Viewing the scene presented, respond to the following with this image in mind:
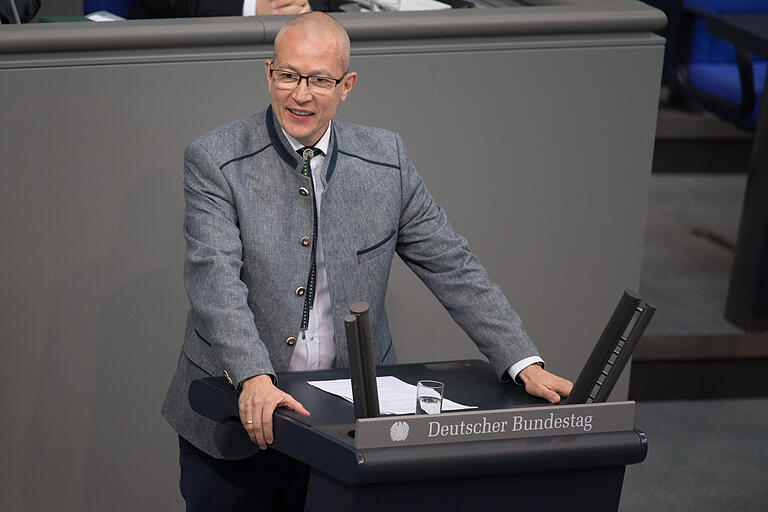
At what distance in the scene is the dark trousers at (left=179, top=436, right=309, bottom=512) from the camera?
2.25 metres

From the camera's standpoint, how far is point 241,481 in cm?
226

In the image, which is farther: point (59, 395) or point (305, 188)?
point (59, 395)

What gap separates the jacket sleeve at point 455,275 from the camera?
2189mm

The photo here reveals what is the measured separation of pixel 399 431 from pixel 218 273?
1.66ft

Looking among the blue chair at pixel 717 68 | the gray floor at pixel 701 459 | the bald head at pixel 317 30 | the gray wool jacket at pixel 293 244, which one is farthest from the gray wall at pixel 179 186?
the blue chair at pixel 717 68

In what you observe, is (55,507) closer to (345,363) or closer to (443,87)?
(345,363)

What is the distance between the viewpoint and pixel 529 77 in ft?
10.00

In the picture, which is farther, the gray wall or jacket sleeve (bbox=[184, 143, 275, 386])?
the gray wall

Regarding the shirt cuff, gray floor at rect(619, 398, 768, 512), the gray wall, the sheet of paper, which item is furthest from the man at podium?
gray floor at rect(619, 398, 768, 512)

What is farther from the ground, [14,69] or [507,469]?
[14,69]

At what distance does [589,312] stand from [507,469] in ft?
5.08

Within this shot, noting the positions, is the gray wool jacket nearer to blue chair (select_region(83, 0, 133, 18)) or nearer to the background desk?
blue chair (select_region(83, 0, 133, 18))

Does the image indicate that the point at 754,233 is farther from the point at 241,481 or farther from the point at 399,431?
the point at 399,431

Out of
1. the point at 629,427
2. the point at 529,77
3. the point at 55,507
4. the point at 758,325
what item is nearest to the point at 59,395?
the point at 55,507
